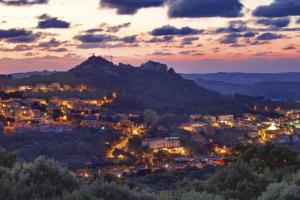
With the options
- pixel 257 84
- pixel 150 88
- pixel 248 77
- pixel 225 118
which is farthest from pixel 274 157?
pixel 248 77

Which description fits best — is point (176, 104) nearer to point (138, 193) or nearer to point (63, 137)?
point (63, 137)

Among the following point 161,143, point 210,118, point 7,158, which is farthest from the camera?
point 210,118

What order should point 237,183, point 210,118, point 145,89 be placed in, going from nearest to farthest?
point 237,183 → point 210,118 → point 145,89

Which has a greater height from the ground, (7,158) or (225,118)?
(7,158)

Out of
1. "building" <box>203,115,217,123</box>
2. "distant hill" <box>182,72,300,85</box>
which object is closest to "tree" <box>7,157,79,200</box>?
"building" <box>203,115,217,123</box>

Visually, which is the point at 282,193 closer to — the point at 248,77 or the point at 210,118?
the point at 210,118

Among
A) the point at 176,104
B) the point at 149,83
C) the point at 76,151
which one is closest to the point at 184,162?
the point at 76,151

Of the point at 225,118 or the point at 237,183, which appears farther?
the point at 225,118

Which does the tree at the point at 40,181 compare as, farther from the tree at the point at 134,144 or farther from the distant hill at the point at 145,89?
the distant hill at the point at 145,89

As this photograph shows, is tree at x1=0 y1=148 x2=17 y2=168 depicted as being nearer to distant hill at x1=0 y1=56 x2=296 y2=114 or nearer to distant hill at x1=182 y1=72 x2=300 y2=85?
distant hill at x1=0 y1=56 x2=296 y2=114
